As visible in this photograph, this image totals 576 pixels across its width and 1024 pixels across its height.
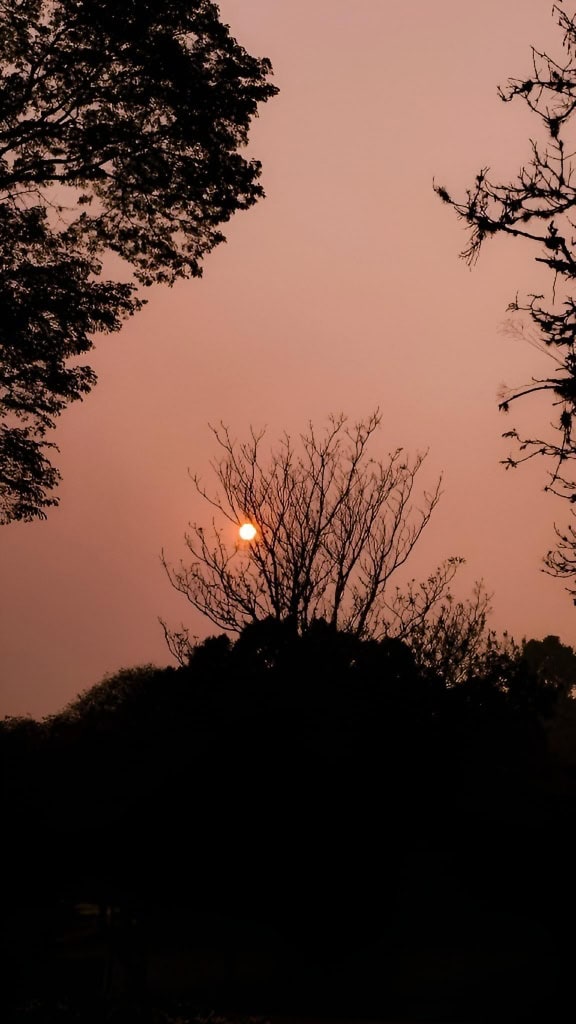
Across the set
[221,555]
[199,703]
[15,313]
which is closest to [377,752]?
[199,703]

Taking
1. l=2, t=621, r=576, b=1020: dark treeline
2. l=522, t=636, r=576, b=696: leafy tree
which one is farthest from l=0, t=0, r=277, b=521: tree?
l=522, t=636, r=576, b=696: leafy tree

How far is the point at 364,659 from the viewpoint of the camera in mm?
15867

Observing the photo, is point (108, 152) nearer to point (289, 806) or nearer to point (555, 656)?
point (289, 806)

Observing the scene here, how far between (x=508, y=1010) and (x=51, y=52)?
18513 millimetres

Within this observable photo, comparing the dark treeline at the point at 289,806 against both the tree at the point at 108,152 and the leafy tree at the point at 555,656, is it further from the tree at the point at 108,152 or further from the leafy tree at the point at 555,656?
the leafy tree at the point at 555,656

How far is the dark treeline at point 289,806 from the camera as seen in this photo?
14.4 meters

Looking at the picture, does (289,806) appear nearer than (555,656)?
Yes

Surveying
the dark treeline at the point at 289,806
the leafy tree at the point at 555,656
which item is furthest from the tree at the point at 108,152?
the leafy tree at the point at 555,656

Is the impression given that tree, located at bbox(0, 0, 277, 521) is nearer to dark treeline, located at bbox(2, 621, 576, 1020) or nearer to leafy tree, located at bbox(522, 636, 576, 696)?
dark treeline, located at bbox(2, 621, 576, 1020)

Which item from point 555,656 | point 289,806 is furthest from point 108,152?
point 555,656

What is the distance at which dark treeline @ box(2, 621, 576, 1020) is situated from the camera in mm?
14438

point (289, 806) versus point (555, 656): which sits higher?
point (555, 656)

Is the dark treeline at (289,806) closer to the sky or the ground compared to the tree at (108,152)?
closer to the ground

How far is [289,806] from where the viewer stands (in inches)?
577
